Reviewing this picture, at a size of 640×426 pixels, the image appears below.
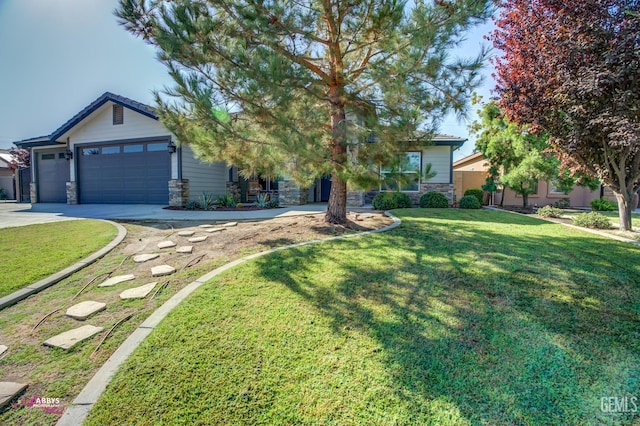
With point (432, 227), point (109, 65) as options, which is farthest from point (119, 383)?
point (109, 65)

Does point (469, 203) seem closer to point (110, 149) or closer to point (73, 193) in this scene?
point (110, 149)

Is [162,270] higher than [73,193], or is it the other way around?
[73,193]

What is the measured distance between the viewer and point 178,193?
12.1 m

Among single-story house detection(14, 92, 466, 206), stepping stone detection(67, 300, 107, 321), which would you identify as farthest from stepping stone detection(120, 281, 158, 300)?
single-story house detection(14, 92, 466, 206)

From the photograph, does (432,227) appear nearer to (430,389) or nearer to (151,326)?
(430,389)

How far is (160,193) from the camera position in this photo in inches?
510

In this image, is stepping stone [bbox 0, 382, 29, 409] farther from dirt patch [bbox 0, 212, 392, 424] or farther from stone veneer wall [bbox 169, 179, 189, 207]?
stone veneer wall [bbox 169, 179, 189, 207]

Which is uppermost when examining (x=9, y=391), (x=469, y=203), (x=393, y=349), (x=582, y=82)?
(x=582, y=82)

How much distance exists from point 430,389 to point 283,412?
98cm

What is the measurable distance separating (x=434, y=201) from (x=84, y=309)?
37.6 feet

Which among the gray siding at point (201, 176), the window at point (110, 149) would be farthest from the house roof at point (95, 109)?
the gray siding at point (201, 176)

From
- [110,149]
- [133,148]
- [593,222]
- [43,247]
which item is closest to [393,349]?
[43,247]

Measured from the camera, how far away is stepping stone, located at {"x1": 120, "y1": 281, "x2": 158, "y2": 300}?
334 centimetres

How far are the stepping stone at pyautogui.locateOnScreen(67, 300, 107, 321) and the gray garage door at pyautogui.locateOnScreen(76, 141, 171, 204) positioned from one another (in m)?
10.5
